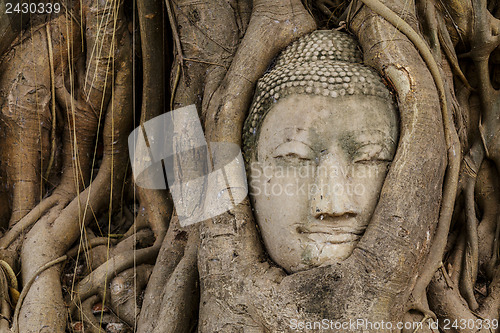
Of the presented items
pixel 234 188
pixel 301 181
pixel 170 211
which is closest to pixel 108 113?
pixel 170 211

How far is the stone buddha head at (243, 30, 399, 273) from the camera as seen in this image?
7.48 feet

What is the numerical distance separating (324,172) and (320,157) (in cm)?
7

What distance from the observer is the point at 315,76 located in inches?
93.9

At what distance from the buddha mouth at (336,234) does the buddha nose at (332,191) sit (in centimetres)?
5

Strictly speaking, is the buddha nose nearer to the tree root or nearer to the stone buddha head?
the stone buddha head

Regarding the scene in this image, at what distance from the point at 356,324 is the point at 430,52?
116 centimetres

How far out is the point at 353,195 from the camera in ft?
7.54

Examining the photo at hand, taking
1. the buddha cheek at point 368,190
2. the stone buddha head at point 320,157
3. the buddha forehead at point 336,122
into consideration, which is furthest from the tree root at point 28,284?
the buddha cheek at point 368,190

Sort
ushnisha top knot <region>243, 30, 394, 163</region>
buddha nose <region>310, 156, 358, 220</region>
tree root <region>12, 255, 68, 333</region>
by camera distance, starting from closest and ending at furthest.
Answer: buddha nose <region>310, 156, 358, 220</region> < ushnisha top knot <region>243, 30, 394, 163</region> < tree root <region>12, 255, 68, 333</region>

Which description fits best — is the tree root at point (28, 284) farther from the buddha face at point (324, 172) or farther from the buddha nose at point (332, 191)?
the buddha nose at point (332, 191)

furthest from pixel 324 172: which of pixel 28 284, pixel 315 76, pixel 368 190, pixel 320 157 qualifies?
pixel 28 284

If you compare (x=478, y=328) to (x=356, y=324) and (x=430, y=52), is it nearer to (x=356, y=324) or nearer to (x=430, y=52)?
(x=356, y=324)

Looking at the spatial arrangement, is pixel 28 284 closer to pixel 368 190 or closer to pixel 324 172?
pixel 324 172

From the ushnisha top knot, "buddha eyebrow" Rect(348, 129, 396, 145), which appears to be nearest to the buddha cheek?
"buddha eyebrow" Rect(348, 129, 396, 145)
